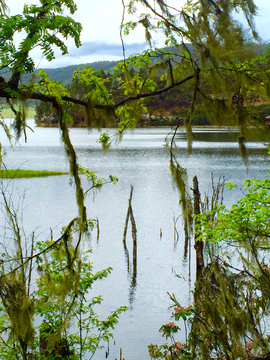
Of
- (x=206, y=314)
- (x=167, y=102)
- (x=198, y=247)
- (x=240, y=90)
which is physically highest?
(x=167, y=102)

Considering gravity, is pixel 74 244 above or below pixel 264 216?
above

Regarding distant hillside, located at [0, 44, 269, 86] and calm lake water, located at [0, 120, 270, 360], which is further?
calm lake water, located at [0, 120, 270, 360]

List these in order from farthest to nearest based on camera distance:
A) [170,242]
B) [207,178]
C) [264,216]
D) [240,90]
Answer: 1. [207,178]
2. [170,242]
3. [264,216]
4. [240,90]

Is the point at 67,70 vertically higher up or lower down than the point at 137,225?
higher up

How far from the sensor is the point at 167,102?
A: 43531mm

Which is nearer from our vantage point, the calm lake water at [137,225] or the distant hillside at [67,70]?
the distant hillside at [67,70]

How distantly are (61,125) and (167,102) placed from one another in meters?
41.3

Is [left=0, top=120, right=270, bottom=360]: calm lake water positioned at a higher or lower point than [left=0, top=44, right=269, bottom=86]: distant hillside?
lower

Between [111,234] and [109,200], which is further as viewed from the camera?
[109,200]

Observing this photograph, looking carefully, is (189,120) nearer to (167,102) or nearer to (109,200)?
(109,200)

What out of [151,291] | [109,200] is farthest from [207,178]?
→ [151,291]

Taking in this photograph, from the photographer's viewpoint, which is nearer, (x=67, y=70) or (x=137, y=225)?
(x=137, y=225)

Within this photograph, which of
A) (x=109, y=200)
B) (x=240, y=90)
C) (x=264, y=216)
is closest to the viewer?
(x=240, y=90)

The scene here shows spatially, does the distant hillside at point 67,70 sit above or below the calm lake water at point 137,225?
above
